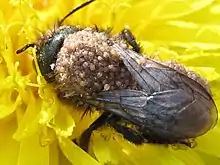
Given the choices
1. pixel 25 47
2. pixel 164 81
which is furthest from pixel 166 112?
pixel 25 47

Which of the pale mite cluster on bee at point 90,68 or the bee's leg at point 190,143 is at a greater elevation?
the pale mite cluster on bee at point 90,68

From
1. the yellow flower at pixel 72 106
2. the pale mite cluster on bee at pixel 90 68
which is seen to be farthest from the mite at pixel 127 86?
the yellow flower at pixel 72 106

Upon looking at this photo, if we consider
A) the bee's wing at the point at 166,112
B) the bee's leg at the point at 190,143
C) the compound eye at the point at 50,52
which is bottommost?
the bee's leg at the point at 190,143

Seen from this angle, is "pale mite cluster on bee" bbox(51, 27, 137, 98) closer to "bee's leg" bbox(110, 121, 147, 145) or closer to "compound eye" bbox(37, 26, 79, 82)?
"compound eye" bbox(37, 26, 79, 82)

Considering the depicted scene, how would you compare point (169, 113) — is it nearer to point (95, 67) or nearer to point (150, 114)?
point (150, 114)

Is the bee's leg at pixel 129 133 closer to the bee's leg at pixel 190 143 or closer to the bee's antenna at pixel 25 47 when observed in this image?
the bee's leg at pixel 190 143

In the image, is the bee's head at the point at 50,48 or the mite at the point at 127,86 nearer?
the mite at the point at 127,86
